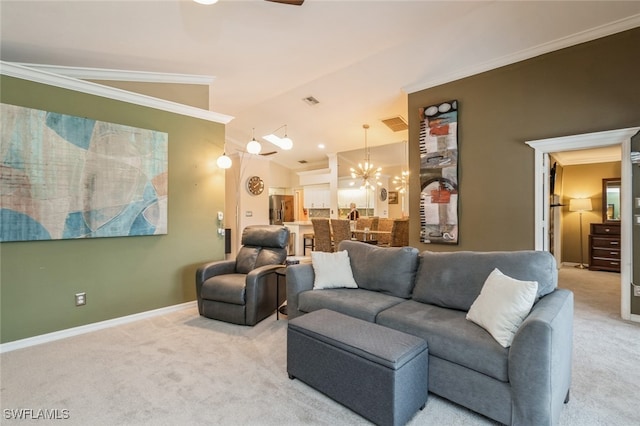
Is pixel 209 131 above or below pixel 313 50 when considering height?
below

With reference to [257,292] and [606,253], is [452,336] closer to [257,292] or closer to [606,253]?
[257,292]

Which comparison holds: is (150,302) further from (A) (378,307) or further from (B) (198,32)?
(B) (198,32)

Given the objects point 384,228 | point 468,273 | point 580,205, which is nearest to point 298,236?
point 384,228

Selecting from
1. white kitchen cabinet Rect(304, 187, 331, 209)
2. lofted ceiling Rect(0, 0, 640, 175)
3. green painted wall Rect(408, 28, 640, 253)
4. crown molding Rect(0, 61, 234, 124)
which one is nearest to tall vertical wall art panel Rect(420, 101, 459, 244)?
green painted wall Rect(408, 28, 640, 253)

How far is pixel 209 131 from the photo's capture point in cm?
414

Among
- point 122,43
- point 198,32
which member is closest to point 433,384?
point 198,32

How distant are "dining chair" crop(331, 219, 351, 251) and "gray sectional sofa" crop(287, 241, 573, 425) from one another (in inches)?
103

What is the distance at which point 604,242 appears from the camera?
6.05 m

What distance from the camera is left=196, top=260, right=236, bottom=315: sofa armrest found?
3475mm

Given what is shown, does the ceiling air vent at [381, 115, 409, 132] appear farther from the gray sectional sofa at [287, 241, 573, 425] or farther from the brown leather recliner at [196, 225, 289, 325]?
the gray sectional sofa at [287, 241, 573, 425]

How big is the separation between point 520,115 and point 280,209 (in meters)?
7.40

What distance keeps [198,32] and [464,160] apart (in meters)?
3.60

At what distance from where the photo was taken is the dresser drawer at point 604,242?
19.4 feet

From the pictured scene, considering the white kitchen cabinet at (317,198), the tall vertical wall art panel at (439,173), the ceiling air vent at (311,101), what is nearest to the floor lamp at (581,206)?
the tall vertical wall art panel at (439,173)
